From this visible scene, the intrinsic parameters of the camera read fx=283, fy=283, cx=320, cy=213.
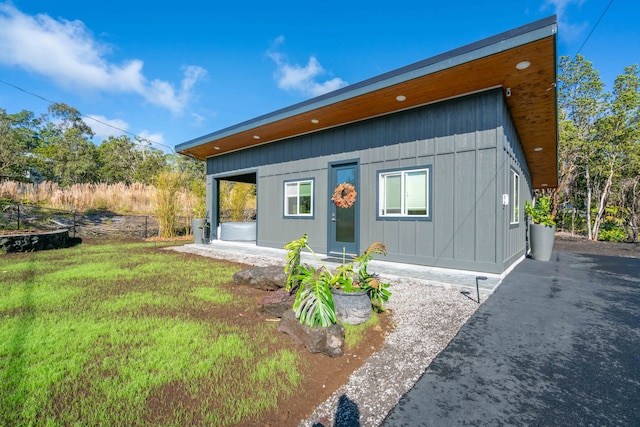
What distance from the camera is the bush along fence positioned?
8938 millimetres

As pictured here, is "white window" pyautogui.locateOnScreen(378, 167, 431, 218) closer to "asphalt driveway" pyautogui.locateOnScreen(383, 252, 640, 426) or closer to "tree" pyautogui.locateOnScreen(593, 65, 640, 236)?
"asphalt driveway" pyautogui.locateOnScreen(383, 252, 640, 426)

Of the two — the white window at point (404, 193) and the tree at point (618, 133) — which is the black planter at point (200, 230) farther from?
the tree at point (618, 133)

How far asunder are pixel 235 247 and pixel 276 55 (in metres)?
9.40

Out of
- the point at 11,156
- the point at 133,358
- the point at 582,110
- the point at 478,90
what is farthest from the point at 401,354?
the point at 11,156

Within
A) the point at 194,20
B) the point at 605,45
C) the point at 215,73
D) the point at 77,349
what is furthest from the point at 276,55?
the point at 77,349

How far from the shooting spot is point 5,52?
9.95 m

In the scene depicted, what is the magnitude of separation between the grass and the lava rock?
0.54 ft

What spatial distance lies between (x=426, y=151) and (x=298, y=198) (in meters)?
3.42

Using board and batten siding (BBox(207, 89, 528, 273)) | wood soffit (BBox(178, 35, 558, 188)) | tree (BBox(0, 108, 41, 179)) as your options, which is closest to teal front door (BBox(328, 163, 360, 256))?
board and batten siding (BBox(207, 89, 528, 273))

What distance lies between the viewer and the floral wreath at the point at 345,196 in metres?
6.09

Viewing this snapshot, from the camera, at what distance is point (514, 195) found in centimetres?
604

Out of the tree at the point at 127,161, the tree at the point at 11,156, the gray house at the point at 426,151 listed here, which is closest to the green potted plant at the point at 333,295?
the gray house at the point at 426,151

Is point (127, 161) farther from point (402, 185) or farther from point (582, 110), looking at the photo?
point (582, 110)

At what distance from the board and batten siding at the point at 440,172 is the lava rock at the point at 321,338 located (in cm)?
350
